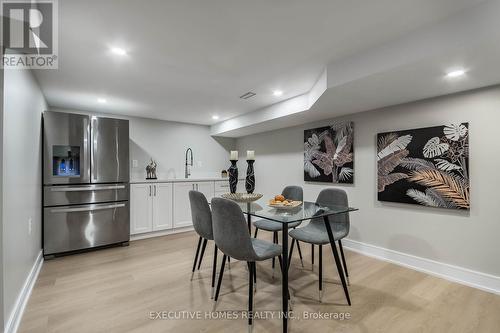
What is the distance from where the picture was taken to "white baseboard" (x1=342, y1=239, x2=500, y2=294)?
2.31m

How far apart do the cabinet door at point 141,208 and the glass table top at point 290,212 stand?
2.27 metres

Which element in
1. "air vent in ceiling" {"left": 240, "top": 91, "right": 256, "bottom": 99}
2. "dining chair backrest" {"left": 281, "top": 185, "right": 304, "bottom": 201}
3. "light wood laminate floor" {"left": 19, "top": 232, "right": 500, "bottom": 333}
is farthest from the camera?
"air vent in ceiling" {"left": 240, "top": 91, "right": 256, "bottom": 99}

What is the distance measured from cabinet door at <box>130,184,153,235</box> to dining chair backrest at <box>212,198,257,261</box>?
2633mm

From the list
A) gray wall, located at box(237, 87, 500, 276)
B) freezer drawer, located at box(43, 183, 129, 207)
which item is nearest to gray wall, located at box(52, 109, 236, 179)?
freezer drawer, located at box(43, 183, 129, 207)

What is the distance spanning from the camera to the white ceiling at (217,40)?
1510 millimetres

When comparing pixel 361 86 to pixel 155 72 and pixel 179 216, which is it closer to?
pixel 155 72

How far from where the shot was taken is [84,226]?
10.9 ft

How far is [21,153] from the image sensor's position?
2.06 metres

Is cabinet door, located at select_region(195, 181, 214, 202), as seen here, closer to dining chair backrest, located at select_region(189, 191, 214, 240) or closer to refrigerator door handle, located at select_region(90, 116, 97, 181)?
refrigerator door handle, located at select_region(90, 116, 97, 181)

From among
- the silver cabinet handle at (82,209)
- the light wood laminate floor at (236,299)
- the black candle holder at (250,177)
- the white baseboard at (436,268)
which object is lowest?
the light wood laminate floor at (236,299)

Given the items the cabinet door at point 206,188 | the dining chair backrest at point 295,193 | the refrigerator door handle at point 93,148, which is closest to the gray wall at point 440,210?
the dining chair backrest at point 295,193

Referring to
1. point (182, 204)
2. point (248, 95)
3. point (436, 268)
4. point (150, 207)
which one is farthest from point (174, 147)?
point (436, 268)

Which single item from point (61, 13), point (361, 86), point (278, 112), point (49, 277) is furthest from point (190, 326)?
point (278, 112)

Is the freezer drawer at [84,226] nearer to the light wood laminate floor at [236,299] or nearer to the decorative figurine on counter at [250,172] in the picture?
the light wood laminate floor at [236,299]
